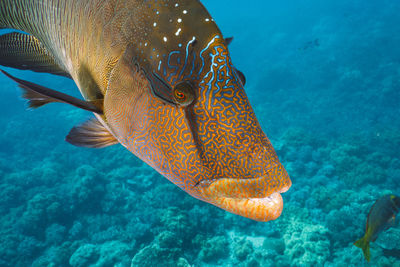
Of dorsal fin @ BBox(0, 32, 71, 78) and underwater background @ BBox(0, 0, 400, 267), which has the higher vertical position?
dorsal fin @ BBox(0, 32, 71, 78)

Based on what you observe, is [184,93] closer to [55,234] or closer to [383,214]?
[383,214]

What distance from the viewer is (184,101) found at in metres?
0.80

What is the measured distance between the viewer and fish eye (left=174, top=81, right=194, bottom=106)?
781 millimetres

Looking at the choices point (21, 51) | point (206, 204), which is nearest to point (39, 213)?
point (206, 204)

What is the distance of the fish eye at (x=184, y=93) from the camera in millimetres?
781

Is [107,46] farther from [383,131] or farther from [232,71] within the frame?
[383,131]

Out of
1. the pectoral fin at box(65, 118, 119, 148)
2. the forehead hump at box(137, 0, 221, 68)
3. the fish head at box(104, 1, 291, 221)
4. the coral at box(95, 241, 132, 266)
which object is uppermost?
the forehead hump at box(137, 0, 221, 68)

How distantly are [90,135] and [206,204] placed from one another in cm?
714

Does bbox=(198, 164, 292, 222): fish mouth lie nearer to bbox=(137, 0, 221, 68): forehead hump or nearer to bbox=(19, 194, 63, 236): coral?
bbox=(137, 0, 221, 68): forehead hump

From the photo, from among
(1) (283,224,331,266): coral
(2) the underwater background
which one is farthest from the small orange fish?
(1) (283,224,331,266): coral

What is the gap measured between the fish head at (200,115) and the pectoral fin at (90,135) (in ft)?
1.92

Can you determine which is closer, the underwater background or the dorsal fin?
the dorsal fin

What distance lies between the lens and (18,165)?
1363 cm

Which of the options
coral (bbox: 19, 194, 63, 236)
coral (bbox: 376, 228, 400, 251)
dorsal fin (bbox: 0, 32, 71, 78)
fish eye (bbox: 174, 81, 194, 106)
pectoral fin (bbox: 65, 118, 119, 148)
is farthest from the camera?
coral (bbox: 19, 194, 63, 236)
